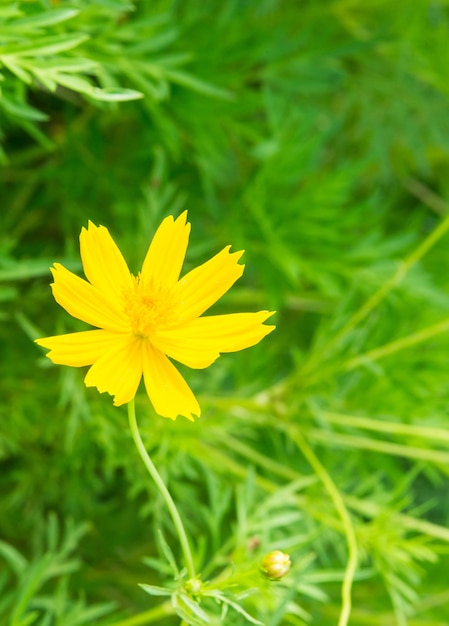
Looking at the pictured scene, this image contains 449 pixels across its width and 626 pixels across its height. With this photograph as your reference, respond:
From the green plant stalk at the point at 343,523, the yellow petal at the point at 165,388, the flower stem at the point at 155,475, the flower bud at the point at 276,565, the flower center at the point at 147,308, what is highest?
the flower center at the point at 147,308

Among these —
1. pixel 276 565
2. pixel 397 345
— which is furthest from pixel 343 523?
pixel 276 565

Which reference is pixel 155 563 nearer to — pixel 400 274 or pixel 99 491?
pixel 99 491

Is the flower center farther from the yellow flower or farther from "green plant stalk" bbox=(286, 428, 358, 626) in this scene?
"green plant stalk" bbox=(286, 428, 358, 626)

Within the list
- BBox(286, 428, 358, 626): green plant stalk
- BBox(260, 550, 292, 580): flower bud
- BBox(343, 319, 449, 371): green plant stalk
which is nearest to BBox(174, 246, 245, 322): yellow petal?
BBox(260, 550, 292, 580): flower bud

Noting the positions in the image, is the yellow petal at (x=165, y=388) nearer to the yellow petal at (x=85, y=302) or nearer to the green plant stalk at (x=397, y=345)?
the yellow petal at (x=85, y=302)

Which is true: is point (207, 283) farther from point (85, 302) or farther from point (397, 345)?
point (397, 345)

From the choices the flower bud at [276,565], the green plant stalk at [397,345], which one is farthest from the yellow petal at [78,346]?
the green plant stalk at [397,345]

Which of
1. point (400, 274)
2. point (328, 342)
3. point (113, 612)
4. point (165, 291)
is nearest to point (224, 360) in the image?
point (328, 342)
